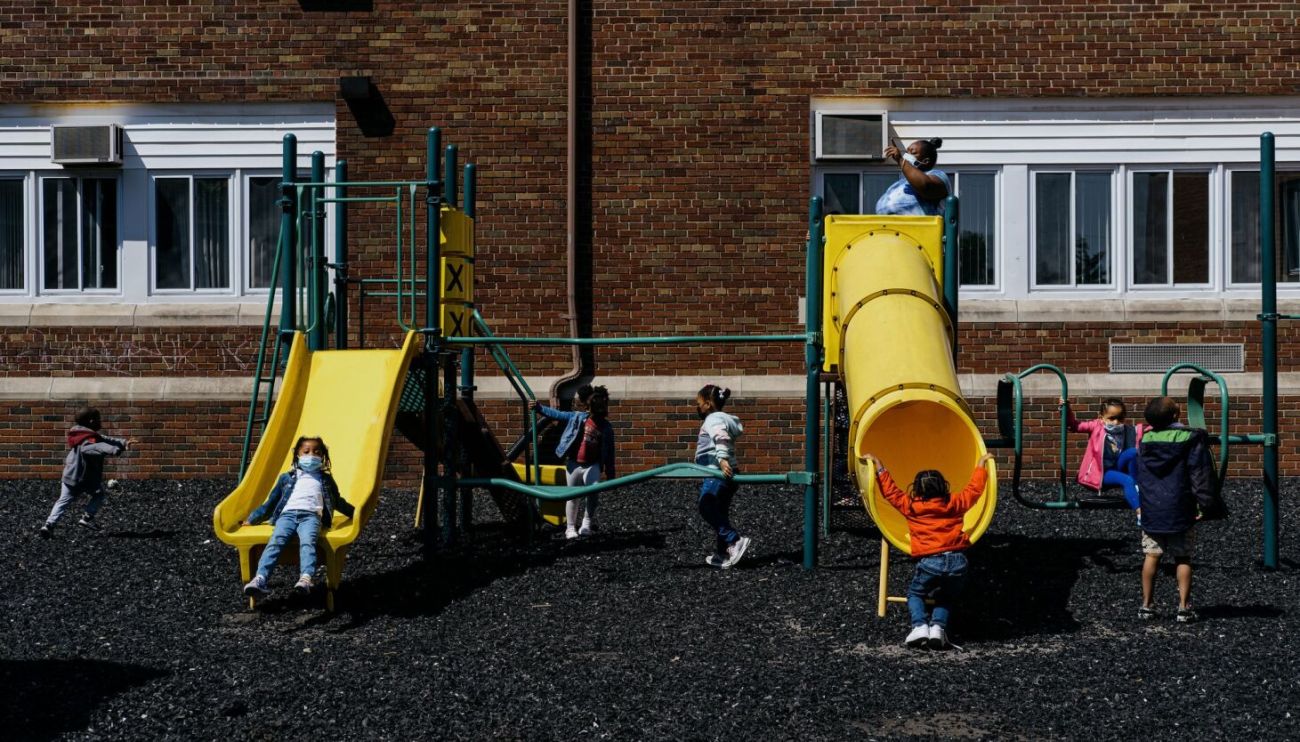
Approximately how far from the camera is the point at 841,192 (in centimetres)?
1477

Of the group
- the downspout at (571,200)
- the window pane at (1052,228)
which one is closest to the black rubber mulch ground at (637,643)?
the downspout at (571,200)

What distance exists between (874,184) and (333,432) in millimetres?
6916

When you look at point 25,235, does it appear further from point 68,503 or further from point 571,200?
point 571,200

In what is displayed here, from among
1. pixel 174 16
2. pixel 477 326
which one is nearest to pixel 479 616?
pixel 477 326

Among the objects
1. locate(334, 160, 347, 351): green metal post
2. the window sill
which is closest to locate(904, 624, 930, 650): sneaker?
locate(334, 160, 347, 351): green metal post

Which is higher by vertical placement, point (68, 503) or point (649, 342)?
point (649, 342)

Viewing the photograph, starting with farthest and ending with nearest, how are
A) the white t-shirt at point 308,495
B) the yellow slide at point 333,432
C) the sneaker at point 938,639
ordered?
the yellow slide at point 333,432 < the white t-shirt at point 308,495 < the sneaker at point 938,639

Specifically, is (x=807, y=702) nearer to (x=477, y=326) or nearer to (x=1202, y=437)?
(x=1202, y=437)

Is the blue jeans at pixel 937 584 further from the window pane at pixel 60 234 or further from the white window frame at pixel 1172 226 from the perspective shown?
the window pane at pixel 60 234

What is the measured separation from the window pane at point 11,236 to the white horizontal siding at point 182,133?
25cm

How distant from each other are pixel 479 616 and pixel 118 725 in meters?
2.68

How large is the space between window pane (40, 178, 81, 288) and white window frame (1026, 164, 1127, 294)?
31.7ft

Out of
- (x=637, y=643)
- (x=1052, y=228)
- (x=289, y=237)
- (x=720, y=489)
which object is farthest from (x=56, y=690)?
(x=1052, y=228)

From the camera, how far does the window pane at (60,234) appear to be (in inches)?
596
